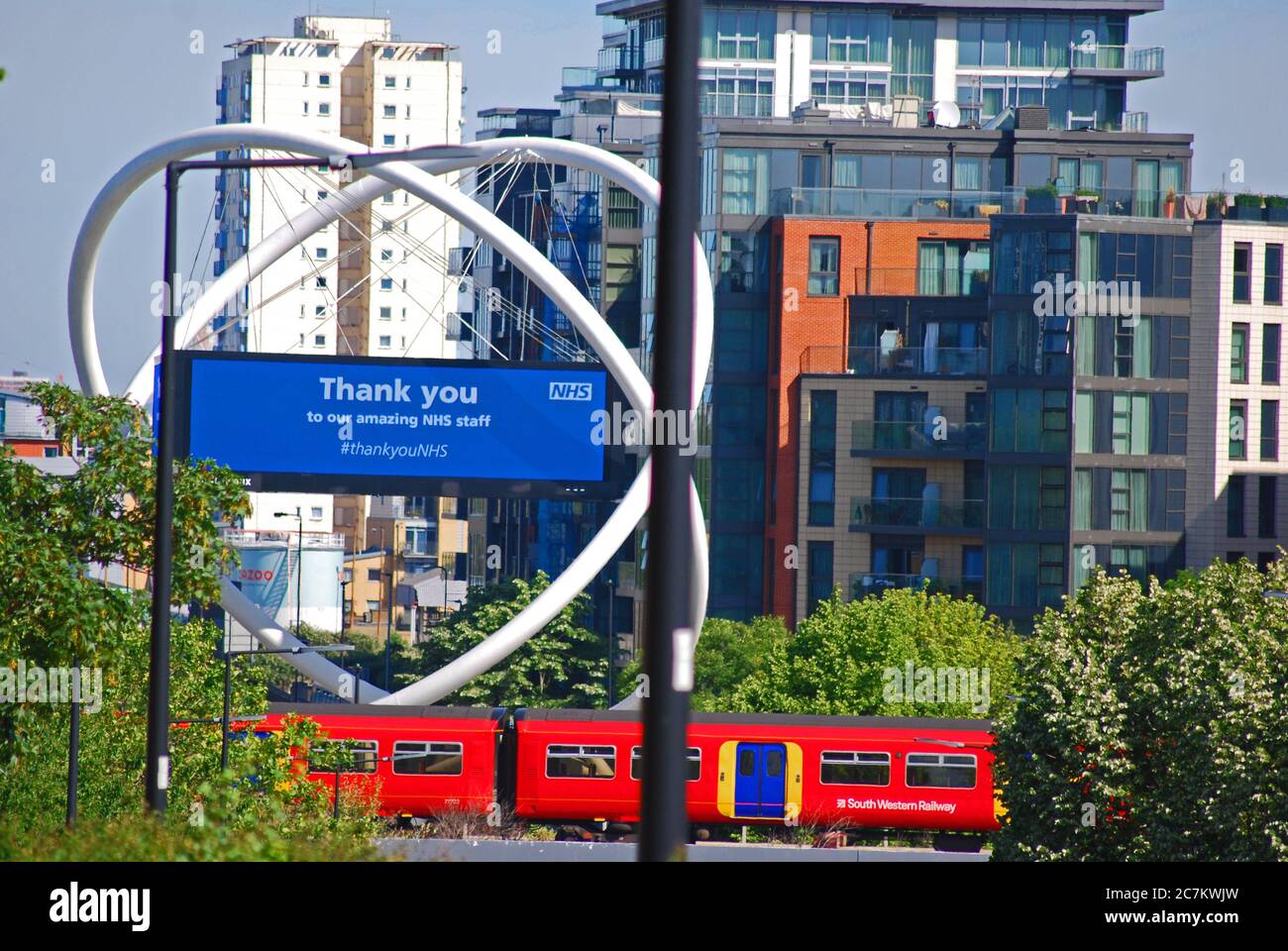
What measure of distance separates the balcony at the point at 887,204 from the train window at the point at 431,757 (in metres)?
39.7

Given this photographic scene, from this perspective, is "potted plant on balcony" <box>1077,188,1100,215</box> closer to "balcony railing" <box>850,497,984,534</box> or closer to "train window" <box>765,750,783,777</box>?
"balcony railing" <box>850,497,984,534</box>

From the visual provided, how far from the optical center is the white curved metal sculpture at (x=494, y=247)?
48.3 meters

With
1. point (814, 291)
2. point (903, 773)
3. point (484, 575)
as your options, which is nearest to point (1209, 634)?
point (903, 773)

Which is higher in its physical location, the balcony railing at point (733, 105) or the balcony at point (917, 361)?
the balcony railing at point (733, 105)

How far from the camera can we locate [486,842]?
1578 inches

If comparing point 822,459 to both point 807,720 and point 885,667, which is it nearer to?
point 885,667

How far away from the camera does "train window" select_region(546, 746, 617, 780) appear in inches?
1677

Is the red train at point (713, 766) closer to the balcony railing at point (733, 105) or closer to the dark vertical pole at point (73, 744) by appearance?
the dark vertical pole at point (73, 744)

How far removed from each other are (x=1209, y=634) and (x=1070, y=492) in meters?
33.1

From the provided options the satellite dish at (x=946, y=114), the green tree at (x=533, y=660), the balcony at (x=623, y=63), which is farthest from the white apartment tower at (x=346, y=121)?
the green tree at (x=533, y=660)

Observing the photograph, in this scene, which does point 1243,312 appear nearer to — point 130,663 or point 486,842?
point 486,842

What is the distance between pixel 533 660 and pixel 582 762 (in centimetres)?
2443

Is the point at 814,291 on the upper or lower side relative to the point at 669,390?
upper
